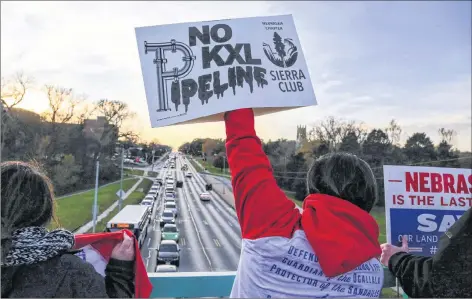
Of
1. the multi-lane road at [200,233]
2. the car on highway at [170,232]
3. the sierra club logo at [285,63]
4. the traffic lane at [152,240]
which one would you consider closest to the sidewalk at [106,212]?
the traffic lane at [152,240]

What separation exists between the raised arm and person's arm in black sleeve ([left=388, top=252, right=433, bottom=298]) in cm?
35

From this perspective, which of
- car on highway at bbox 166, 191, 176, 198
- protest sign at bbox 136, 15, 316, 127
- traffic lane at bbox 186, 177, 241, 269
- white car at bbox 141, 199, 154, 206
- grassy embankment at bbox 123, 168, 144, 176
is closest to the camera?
protest sign at bbox 136, 15, 316, 127

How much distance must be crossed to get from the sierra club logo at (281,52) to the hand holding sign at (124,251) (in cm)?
68

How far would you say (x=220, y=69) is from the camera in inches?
48.5

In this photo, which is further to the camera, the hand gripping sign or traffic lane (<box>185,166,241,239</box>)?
traffic lane (<box>185,166,241,239</box>)

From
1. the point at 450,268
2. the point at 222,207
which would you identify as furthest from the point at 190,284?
the point at 222,207

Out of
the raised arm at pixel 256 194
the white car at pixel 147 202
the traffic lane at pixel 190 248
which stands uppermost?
the raised arm at pixel 256 194

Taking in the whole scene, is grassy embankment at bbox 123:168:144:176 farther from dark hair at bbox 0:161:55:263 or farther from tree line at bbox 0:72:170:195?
dark hair at bbox 0:161:55:263

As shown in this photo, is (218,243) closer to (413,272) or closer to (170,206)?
(170,206)

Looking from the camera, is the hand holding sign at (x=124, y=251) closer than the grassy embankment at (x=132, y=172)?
Yes

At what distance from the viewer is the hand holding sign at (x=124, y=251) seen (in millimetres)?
1041

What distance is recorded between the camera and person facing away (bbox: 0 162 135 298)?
0.91 meters

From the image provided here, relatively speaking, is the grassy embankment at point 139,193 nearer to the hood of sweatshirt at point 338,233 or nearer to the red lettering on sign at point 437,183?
the red lettering on sign at point 437,183

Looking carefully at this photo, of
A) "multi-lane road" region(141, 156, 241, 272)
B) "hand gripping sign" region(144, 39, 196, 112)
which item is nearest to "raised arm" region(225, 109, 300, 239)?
"hand gripping sign" region(144, 39, 196, 112)
